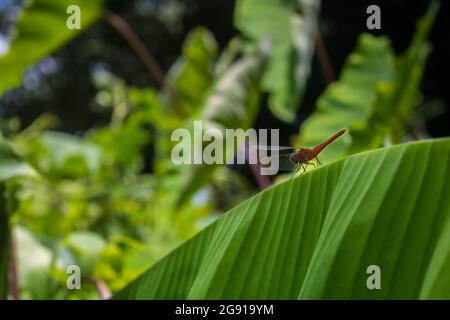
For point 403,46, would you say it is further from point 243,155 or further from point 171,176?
point 243,155

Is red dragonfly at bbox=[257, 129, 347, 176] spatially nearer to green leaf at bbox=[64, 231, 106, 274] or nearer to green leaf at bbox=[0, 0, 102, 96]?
green leaf at bbox=[64, 231, 106, 274]

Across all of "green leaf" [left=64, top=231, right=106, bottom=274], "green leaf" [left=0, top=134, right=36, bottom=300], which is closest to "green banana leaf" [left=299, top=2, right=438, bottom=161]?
"green leaf" [left=64, top=231, right=106, bottom=274]

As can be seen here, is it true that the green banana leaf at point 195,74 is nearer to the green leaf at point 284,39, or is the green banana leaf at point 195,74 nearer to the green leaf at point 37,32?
the green leaf at point 284,39

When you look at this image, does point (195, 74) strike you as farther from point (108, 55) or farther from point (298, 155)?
point (108, 55)

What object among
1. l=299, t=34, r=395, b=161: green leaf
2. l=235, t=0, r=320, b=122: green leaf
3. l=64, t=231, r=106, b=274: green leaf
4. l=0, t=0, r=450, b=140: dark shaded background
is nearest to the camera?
l=64, t=231, r=106, b=274: green leaf

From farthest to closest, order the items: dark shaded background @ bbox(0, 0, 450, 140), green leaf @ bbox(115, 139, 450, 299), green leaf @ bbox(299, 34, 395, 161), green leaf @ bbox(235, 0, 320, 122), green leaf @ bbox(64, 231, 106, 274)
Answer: dark shaded background @ bbox(0, 0, 450, 140)
green leaf @ bbox(235, 0, 320, 122)
green leaf @ bbox(299, 34, 395, 161)
green leaf @ bbox(64, 231, 106, 274)
green leaf @ bbox(115, 139, 450, 299)

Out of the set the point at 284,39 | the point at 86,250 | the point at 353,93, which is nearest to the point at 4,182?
the point at 86,250

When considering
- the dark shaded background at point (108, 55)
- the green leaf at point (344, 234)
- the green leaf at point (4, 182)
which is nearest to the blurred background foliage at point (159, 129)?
the green leaf at point (4, 182)
